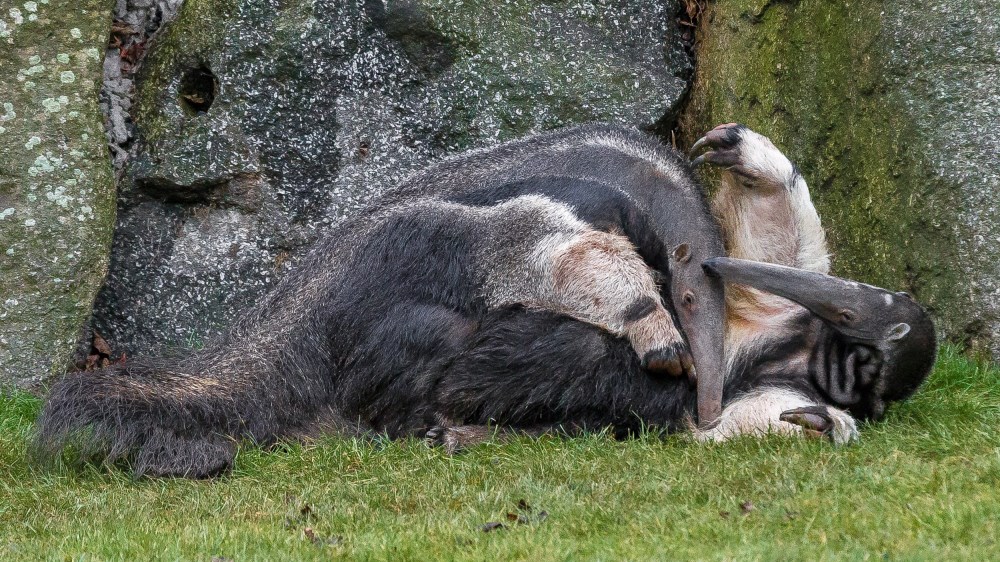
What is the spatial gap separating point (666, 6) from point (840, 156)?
2578 millimetres

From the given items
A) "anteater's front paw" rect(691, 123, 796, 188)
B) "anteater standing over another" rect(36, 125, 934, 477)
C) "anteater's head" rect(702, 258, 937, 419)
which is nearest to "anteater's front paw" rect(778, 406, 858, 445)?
"anteater standing over another" rect(36, 125, 934, 477)

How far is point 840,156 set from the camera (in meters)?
8.39

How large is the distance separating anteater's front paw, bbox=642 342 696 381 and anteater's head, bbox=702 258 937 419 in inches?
21.3

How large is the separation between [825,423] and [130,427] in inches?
147

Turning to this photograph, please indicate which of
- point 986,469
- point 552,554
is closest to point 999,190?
point 986,469

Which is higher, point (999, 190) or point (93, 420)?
point (999, 190)

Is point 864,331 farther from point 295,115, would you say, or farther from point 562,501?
point 295,115

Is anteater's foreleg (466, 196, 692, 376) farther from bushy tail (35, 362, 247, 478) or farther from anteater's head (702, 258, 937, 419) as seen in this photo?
bushy tail (35, 362, 247, 478)

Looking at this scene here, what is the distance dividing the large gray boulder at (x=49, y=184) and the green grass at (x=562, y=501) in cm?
144

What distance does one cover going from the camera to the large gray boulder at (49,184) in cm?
833

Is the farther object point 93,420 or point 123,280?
point 123,280

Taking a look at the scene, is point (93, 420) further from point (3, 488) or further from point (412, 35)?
point (412, 35)

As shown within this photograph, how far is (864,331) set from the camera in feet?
21.2

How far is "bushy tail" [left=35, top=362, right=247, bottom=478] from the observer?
21.0ft
